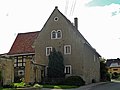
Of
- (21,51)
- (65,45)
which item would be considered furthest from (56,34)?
(21,51)

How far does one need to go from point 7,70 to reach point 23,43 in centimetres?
1751

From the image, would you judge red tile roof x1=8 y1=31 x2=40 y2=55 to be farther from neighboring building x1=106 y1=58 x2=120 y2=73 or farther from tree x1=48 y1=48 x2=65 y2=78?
neighboring building x1=106 y1=58 x2=120 y2=73

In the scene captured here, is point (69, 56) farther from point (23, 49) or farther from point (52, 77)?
A: point (23, 49)

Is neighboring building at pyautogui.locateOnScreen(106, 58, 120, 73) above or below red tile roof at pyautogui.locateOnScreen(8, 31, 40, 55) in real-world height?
below

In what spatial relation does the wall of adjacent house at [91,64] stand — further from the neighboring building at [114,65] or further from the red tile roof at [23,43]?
the neighboring building at [114,65]

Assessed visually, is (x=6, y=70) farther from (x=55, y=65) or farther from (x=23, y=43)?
(x=23, y=43)

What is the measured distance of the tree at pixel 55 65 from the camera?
4072 cm

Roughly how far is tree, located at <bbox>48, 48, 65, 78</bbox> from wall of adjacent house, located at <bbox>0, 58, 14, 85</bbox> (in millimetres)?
8362

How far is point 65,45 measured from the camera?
43000 millimetres

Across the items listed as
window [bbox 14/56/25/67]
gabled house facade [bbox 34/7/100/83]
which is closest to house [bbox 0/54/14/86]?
gabled house facade [bbox 34/7/100/83]

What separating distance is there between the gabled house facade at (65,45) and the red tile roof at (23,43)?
332 cm

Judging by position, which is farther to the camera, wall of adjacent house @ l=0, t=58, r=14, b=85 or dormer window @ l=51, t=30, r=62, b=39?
dormer window @ l=51, t=30, r=62, b=39

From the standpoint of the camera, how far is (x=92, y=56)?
50.1 metres

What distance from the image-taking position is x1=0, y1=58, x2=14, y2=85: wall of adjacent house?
3209 cm
